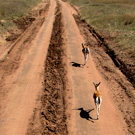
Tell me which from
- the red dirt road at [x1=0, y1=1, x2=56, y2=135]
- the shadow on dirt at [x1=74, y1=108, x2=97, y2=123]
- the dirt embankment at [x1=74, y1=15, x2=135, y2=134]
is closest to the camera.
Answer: the red dirt road at [x1=0, y1=1, x2=56, y2=135]

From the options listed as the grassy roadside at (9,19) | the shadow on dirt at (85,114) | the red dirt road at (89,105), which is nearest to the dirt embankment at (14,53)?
the grassy roadside at (9,19)

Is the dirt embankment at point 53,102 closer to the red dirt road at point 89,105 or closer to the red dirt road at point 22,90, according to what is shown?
the red dirt road at point 22,90

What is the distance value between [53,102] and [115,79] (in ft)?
16.8

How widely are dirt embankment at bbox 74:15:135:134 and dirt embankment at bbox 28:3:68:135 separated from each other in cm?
305

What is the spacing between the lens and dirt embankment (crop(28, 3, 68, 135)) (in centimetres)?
953

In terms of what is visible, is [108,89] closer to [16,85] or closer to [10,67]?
[16,85]

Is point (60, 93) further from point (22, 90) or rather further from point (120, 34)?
point (120, 34)

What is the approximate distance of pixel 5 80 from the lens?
14.3 m

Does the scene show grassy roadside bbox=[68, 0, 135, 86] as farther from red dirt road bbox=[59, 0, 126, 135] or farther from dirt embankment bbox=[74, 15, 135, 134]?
red dirt road bbox=[59, 0, 126, 135]

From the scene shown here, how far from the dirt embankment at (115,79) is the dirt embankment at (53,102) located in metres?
3.05

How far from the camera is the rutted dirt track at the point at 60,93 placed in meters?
9.73

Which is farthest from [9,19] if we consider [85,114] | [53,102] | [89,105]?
[85,114]

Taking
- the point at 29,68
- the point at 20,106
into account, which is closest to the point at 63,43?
the point at 29,68

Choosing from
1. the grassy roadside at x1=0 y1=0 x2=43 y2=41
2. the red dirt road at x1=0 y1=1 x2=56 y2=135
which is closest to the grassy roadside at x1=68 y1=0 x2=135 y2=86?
the red dirt road at x1=0 y1=1 x2=56 y2=135
